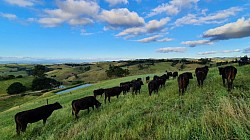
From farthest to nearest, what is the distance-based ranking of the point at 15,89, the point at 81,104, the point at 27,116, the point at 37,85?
the point at 37,85, the point at 15,89, the point at 81,104, the point at 27,116

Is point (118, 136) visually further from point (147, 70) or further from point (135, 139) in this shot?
point (147, 70)

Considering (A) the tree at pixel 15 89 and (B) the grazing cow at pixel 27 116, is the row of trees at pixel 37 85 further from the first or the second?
(B) the grazing cow at pixel 27 116

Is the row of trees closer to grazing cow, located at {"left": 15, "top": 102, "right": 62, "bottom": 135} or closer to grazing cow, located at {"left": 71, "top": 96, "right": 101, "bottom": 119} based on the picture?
grazing cow, located at {"left": 15, "top": 102, "right": 62, "bottom": 135}

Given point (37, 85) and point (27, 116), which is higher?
point (27, 116)

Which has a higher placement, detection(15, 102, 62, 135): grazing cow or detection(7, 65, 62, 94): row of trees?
detection(15, 102, 62, 135): grazing cow

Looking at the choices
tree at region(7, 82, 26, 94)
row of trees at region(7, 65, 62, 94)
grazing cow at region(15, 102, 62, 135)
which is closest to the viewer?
grazing cow at region(15, 102, 62, 135)

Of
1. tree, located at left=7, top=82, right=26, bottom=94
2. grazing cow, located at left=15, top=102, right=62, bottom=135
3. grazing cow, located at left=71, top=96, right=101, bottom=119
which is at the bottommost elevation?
tree, located at left=7, top=82, right=26, bottom=94

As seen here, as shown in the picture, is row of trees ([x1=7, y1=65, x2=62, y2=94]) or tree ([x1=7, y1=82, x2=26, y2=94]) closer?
tree ([x1=7, y1=82, x2=26, y2=94])

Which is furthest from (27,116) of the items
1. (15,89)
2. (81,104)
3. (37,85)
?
(37,85)

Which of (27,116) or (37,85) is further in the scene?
(37,85)

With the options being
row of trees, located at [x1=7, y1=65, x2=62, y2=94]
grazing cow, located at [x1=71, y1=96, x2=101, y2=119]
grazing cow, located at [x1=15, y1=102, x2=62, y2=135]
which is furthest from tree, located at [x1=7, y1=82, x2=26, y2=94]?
grazing cow, located at [x1=71, y1=96, x2=101, y2=119]

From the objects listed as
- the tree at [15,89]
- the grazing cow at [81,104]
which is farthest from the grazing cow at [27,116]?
the tree at [15,89]

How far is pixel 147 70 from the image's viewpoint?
524ft

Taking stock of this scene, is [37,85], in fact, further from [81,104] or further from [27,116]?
[27,116]
